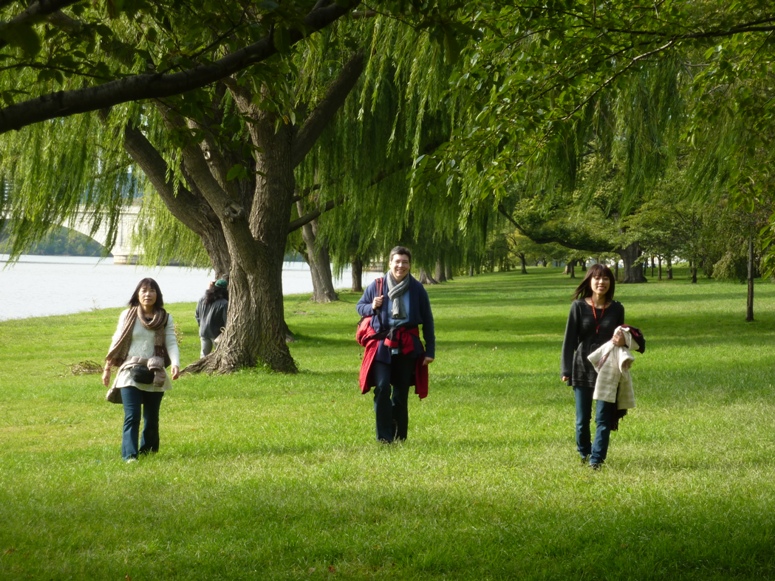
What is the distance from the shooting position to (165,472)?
838cm

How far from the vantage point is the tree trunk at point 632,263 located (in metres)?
62.8

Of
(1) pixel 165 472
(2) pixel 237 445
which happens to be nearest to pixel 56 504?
(1) pixel 165 472

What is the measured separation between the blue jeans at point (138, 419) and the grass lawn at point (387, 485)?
18cm

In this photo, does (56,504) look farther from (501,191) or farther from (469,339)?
(469,339)

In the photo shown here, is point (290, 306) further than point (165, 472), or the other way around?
point (290, 306)

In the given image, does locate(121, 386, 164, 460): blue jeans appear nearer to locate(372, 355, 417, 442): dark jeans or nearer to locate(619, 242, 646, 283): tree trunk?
locate(372, 355, 417, 442): dark jeans

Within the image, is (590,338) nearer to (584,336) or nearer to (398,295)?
(584,336)

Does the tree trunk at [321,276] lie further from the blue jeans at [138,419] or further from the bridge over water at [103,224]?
the blue jeans at [138,419]

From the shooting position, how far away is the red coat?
9203 mm

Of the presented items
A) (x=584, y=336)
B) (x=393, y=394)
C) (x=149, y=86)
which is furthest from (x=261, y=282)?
(x=149, y=86)

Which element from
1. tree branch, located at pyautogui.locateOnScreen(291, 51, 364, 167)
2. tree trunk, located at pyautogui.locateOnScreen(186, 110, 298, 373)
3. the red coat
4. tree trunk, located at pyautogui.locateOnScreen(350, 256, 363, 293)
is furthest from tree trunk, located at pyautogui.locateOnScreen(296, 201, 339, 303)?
the red coat

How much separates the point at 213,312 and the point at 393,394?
923cm

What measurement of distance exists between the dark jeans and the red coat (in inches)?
2.0

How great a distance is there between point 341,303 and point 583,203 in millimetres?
30976
